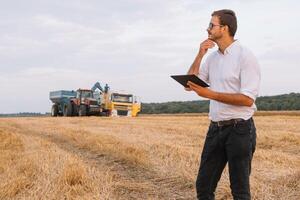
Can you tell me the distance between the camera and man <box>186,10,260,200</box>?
13.6 feet

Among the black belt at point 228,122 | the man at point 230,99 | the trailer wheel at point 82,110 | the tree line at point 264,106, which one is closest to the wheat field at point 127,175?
the man at point 230,99

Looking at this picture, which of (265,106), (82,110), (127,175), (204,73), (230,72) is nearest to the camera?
(230,72)

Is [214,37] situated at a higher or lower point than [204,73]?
higher

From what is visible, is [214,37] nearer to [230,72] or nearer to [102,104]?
[230,72]

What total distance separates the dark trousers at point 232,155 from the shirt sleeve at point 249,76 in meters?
0.27

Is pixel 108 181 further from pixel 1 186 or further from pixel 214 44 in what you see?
pixel 214 44

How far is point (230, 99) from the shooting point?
Result: 4.12 meters

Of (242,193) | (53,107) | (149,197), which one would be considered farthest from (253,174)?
(53,107)

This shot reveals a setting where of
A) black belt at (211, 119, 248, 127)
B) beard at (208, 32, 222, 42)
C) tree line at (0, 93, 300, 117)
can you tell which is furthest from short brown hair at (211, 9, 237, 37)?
tree line at (0, 93, 300, 117)

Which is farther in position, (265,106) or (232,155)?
(265,106)

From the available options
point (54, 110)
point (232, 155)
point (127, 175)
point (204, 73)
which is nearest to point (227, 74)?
point (204, 73)

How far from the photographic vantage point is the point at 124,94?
40.2 meters

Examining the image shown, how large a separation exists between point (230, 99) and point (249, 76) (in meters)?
0.23

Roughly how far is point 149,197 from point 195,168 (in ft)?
5.18
